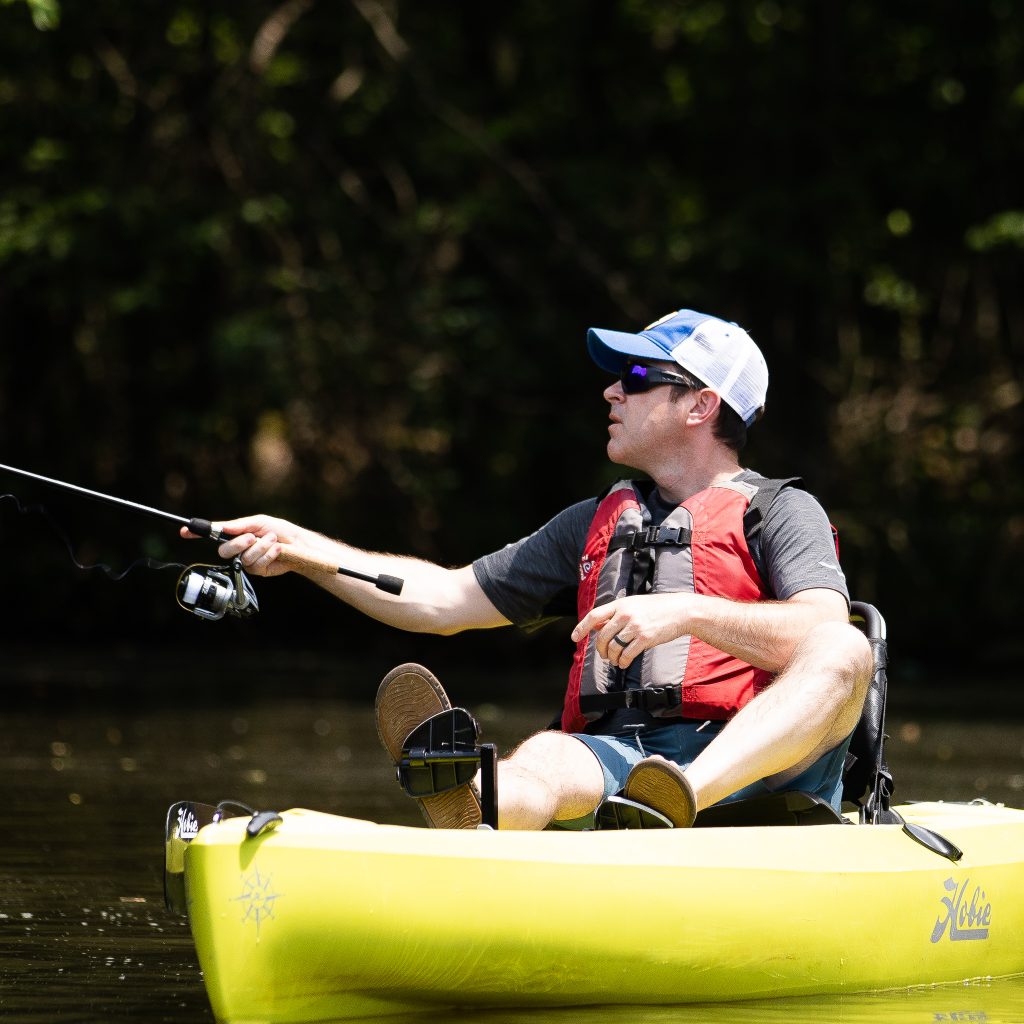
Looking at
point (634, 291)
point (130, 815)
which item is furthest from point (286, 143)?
point (130, 815)

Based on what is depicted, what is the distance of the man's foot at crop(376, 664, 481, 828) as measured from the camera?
3.82 m

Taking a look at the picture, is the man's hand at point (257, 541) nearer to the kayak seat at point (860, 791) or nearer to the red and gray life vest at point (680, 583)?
the red and gray life vest at point (680, 583)

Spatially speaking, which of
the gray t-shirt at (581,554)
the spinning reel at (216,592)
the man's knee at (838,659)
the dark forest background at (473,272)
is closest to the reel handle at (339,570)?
the spinning reel at (216,592)

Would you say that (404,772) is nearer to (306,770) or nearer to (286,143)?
(306,770)

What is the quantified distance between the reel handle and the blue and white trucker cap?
681mm

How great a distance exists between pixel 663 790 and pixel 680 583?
59cm

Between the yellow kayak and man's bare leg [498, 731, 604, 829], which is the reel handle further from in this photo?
the yellow kayak

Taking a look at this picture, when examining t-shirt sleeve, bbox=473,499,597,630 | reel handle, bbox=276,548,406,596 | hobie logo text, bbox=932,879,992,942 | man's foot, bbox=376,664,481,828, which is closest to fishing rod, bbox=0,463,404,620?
reel handle, bbox=276,548,406,596

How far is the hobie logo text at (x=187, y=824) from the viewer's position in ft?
11.6

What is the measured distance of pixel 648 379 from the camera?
4488 mm

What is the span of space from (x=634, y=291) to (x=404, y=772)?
12.9 meters

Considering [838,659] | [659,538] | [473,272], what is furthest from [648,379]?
[473,272]

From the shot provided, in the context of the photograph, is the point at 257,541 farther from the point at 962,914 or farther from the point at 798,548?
the point at 962,914

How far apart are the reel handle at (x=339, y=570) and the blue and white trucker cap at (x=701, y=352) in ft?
2.24
